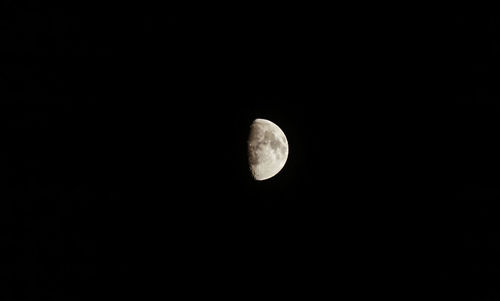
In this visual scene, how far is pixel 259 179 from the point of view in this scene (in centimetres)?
338

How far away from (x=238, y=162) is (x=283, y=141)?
2.14ft

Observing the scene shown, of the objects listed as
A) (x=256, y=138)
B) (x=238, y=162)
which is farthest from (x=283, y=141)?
(x=238, y=162)

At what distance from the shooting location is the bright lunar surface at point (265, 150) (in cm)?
324

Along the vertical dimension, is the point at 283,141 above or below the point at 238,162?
above

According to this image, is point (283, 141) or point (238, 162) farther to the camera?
point (283, 141)

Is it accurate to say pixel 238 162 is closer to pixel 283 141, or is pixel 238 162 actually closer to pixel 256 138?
→ pixel 256 138

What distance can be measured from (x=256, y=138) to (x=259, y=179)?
0.48m

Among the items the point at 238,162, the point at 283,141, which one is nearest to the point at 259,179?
the point at 238,162

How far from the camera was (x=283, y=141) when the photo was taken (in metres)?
3.55

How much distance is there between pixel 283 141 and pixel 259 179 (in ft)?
1.84

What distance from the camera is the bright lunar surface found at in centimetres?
324

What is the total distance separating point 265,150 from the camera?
3.27m

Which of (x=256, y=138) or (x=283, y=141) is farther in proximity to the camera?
(x=283, y=141)

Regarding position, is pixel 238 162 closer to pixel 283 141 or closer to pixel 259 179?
pixel 259 179
